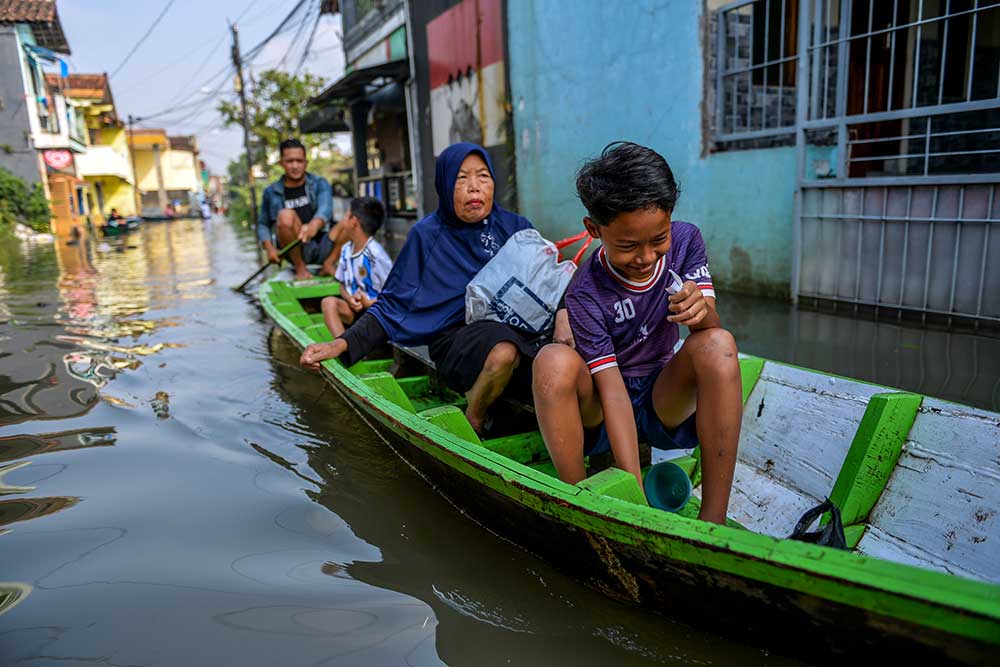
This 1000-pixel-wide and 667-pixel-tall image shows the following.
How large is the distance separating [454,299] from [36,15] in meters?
24.8

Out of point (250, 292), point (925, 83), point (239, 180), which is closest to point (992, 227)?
point (925, 83)

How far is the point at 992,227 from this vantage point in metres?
4.21

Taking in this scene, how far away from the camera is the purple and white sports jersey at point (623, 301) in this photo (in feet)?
6.95

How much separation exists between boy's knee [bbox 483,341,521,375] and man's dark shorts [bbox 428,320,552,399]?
2 centimetres

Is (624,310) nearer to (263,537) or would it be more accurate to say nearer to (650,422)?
(650,422)

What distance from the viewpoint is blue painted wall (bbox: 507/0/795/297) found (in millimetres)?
5824

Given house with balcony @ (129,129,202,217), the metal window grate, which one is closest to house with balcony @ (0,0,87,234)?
the metal window grate

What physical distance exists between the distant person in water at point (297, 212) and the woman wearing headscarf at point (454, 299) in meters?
3.85

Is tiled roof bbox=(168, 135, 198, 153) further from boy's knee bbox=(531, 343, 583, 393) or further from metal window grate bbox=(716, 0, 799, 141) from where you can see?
boy's knee bbox=(531, 343, 583, 393)

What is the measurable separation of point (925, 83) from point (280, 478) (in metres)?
6.45

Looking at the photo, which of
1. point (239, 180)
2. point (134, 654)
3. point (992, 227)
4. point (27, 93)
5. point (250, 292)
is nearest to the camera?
point (134, 654)

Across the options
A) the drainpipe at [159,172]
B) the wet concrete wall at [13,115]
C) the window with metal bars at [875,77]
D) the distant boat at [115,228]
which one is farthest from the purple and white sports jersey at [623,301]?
the drainpipe at [159,172]

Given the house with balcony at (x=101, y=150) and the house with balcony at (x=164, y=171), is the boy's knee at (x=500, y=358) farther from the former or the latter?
the house with balcony at (x=164, y=171)

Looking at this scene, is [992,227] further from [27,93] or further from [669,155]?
[27,93]
